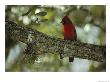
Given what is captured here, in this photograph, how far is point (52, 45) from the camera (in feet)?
4.36

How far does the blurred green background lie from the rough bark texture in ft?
0.08

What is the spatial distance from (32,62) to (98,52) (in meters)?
Result: 0.42

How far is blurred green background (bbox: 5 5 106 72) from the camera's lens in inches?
52.4

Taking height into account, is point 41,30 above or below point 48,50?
above

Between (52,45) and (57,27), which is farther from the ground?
(57,27)

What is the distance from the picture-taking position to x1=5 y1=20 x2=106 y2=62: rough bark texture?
133cm

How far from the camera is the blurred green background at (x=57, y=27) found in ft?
4.36

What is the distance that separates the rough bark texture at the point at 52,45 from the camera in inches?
52.2

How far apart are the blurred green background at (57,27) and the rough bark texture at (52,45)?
3 centimetres

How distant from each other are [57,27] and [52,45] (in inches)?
4.6
